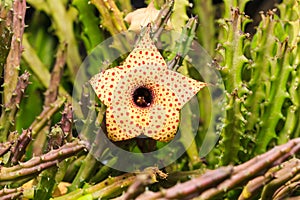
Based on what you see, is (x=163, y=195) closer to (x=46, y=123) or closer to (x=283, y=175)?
(x=283, y=175)

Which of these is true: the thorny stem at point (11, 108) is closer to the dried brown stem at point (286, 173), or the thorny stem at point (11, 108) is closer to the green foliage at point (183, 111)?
the green foliage at point (183, 111)

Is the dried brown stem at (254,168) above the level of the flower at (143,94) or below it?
below

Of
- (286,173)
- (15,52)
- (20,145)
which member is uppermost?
(15,52)

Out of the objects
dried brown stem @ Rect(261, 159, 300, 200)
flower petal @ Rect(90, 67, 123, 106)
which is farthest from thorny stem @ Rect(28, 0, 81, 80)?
dried brown stem @ Rect(261, 159, 300, 200)

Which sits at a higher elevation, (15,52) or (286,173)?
(15,52)

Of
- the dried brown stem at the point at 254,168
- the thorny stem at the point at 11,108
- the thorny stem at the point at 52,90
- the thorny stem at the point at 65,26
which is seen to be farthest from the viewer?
the thorny stem at the point at 65,26

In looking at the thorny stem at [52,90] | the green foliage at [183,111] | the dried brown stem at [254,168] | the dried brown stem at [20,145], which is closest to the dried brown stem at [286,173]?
the green foliage at [183,111]

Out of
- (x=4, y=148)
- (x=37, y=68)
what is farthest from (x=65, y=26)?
(x=4, y=148)

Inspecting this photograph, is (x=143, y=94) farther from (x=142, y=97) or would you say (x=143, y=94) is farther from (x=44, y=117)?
(x=44, y=117)
